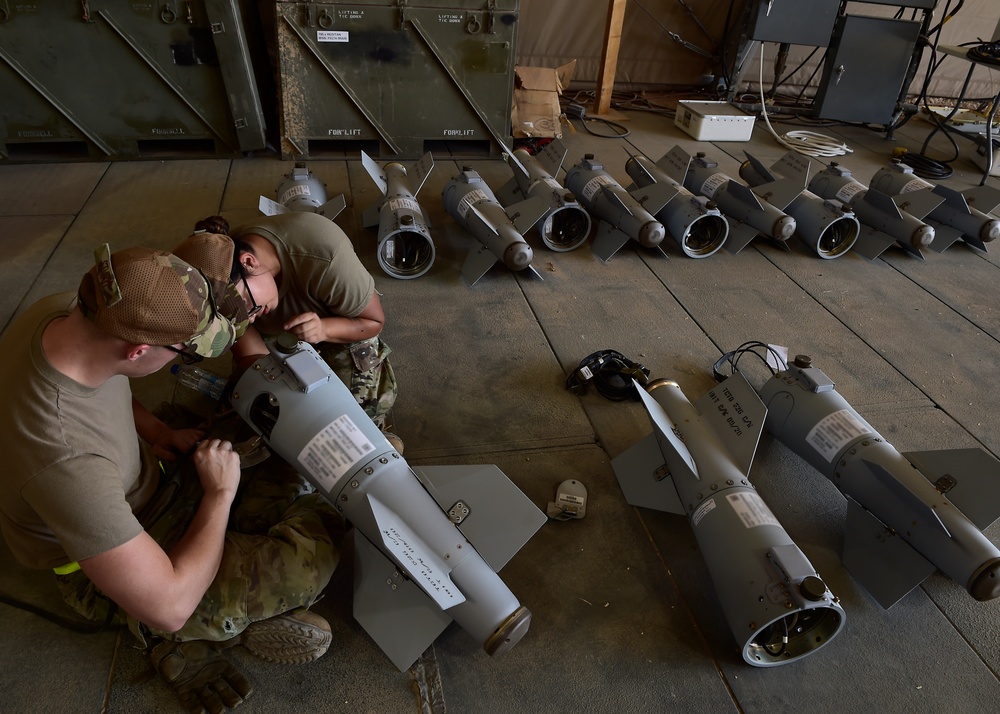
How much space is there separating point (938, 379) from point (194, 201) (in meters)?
4.56

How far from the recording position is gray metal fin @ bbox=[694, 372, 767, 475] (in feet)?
7.57

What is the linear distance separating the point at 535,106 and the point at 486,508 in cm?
459

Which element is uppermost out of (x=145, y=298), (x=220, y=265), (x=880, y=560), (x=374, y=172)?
(x=145, y=298)

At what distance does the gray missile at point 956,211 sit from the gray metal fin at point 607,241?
2.18m

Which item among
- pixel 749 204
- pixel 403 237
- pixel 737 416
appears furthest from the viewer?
pixel 749 204

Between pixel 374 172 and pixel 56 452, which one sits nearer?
pixel 56 452

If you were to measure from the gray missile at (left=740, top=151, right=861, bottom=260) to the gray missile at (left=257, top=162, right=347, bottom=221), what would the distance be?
296cm


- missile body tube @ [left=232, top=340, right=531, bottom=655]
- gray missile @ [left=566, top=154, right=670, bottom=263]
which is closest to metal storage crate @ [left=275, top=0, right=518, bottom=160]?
gray missile @ [left=566, top=154, right=670, bottom=263]

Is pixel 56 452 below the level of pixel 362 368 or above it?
above

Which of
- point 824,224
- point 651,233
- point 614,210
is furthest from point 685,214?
point 824,224

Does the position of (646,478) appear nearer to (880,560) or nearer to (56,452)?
(880,560)

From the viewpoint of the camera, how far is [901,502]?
2225mm

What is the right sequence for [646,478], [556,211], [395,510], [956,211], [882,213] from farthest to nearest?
[956,211]
[882,213]
[556,211]
[646,478]
[395,510]

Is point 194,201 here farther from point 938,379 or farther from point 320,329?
point 938,379
